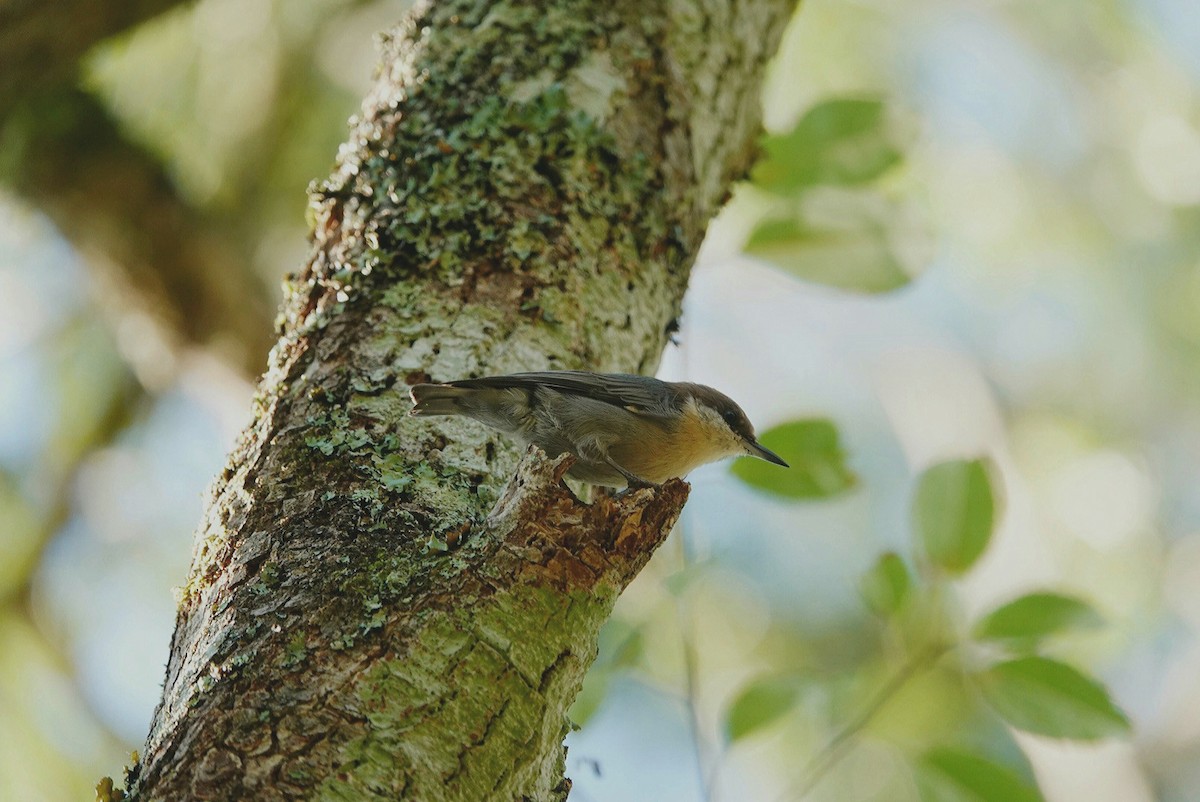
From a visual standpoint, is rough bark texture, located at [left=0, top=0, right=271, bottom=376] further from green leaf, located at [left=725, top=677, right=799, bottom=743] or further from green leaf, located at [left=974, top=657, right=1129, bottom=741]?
green leaf, located at [left=974, top=657, right=1129, bottom=741]

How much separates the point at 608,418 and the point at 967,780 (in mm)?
1262

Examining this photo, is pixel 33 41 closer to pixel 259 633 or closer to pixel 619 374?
pixel 619 374

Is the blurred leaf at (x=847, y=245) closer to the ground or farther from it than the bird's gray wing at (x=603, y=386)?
farther from it

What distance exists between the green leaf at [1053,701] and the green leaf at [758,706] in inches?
16.6

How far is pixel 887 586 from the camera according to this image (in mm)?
2393

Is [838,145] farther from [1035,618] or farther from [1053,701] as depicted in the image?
[1053,701]

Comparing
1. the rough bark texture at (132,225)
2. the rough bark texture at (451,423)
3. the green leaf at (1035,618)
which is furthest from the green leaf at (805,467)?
the rough bark texture at (132,225)

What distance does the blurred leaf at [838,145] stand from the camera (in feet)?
9.34

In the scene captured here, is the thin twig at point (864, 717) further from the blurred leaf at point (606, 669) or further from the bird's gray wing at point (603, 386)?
the bird's gray wing at point (603, 386)

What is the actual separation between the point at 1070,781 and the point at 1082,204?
372cm

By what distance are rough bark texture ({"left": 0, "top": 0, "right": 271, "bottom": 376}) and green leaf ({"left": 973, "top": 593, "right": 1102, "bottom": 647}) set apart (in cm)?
368

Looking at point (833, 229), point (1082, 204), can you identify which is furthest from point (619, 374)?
point (1082, 204)

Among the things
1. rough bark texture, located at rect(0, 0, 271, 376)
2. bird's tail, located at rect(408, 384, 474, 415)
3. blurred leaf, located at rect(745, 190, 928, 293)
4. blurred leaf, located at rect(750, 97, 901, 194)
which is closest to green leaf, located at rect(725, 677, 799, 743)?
bird's tail, located at rect(408, 384, 474, 415)

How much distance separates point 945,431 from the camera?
700 centimetres
